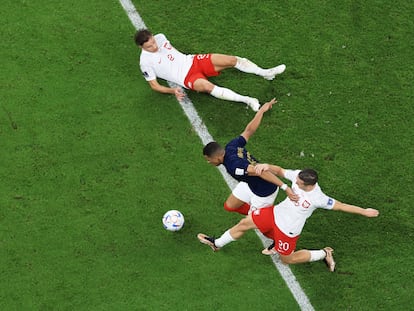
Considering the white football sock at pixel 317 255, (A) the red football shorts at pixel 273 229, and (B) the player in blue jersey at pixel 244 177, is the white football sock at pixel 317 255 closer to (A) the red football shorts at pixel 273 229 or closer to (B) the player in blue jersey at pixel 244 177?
(A) the red football shorts at pixel 273 229

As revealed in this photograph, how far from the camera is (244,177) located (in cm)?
780

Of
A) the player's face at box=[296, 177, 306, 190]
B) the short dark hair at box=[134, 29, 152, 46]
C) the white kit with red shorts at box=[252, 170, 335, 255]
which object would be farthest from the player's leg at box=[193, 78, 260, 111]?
the player's face at box=[296, 177, 306, 190]

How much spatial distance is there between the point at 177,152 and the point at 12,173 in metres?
2.38

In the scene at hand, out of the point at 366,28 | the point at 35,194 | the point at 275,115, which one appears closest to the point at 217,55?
the point at 275,115

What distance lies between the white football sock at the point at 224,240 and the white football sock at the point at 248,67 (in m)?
2.64

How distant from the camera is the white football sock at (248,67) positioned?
31.7 ft

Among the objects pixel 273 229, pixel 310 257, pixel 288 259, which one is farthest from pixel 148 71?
pixel 310 257

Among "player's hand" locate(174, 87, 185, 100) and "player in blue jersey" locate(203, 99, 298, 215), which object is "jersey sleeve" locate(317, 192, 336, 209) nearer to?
→ "player in blue jersey" locate(203, 99, 298, 215)

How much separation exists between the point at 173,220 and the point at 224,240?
761 mm

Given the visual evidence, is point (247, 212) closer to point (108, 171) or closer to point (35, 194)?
point (108, 171)

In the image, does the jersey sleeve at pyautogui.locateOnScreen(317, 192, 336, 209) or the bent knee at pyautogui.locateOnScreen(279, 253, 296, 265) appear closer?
the jersey sleeve at pyautogui.locateOnScreen(317, 192, 336, 209)

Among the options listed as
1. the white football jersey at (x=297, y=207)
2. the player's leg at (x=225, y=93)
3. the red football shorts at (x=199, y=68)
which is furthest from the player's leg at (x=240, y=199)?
the red football shorts at (x=199, y=68)

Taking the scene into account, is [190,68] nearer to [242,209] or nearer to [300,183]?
[242,209]

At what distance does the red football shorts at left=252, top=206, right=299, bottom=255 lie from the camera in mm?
7941
